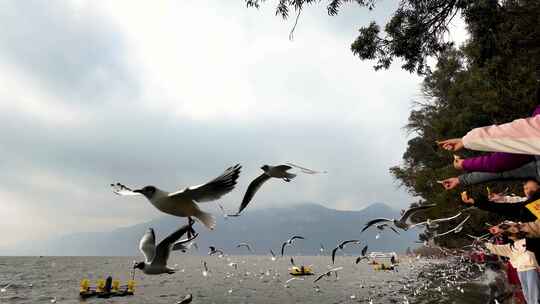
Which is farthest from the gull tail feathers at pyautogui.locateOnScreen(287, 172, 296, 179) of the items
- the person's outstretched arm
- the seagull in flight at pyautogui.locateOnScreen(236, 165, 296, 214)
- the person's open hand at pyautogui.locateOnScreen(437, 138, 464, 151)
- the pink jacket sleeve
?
the pink jacket sleeve

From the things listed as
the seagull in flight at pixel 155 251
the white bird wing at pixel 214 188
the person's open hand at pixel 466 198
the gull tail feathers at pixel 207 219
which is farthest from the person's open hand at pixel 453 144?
the seagull in flight at pixel 155 251

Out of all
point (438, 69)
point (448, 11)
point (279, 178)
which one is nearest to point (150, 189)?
point (279, 178)

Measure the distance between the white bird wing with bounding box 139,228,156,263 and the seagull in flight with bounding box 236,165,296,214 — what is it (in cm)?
182

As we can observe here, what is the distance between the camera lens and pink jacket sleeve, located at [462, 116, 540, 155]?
2518 millimetres

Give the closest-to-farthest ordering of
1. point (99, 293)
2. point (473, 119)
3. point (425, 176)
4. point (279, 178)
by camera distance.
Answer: point (279, 178), point (473, 119), point (425, 176), point (99, 293)

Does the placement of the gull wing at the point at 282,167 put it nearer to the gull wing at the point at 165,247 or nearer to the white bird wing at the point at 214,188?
the white bird wing at the point at 214,188

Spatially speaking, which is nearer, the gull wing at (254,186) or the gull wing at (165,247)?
the gull wing at (254,186)

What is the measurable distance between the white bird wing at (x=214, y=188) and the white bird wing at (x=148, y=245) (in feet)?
5.91

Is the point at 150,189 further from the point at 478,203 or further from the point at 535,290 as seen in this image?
the point at 535,290

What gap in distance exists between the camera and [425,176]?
96.5 ft

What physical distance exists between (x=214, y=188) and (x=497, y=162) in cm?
315

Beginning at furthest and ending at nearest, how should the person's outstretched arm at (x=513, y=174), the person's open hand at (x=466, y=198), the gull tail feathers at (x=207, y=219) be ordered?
the gull tail feathers at (x=207, y=219), the person's open hand at (x=466, y=198), the person's outstretched arm at (x=513, y=174)

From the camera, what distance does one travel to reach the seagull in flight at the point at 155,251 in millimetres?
6191

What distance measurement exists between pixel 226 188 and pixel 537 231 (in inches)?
134
